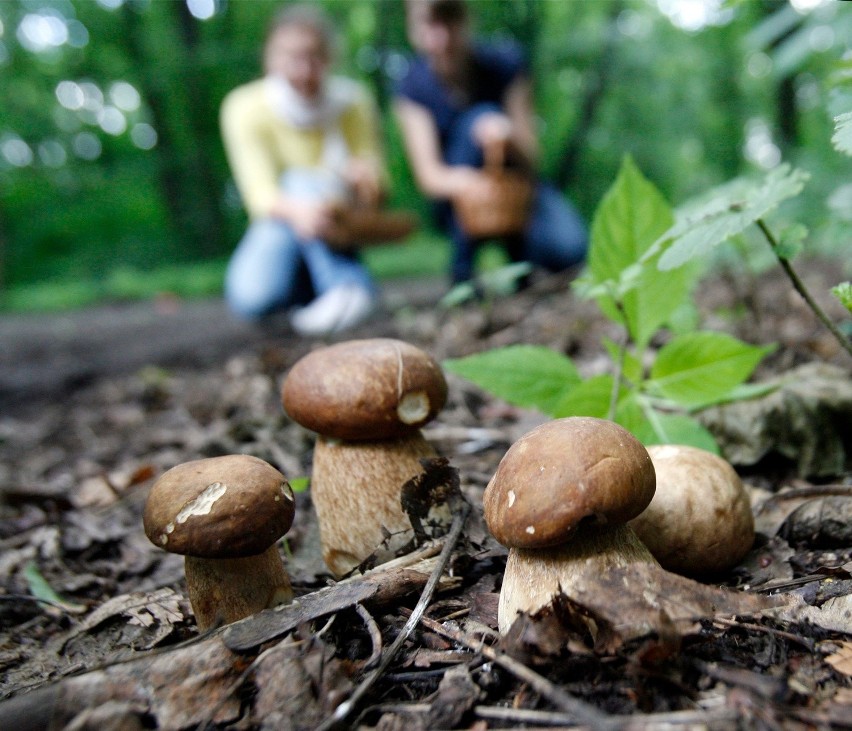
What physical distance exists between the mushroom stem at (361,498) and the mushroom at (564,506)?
0.50 meters

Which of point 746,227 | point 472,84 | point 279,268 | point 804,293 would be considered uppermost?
point 472,84

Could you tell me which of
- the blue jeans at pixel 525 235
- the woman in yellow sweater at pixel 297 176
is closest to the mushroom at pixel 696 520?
the woman in yellow sweater at pixel 297 176

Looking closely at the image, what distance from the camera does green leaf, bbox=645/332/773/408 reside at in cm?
183

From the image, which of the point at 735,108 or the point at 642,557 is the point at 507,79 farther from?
the point at 735,108

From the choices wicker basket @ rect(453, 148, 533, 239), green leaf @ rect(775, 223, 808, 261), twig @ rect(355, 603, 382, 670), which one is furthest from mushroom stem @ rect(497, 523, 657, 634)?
wicker basket @ rect(453, 148, 533, 239)

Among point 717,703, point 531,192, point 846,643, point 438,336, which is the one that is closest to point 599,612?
point 717,703

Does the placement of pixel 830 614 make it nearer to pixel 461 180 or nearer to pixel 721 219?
pixel 721 219

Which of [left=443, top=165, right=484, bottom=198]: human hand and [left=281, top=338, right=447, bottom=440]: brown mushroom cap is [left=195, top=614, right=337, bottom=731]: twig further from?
[left=443, top=165, right=484, bottom=198]: human hand

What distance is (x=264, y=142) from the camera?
6.93 metres

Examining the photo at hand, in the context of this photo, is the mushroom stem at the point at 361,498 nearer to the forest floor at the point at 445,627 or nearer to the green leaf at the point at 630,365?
the forest floor at the point at 445,627

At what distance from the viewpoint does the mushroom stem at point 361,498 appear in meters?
1.84

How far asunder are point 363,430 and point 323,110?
608 centimetres

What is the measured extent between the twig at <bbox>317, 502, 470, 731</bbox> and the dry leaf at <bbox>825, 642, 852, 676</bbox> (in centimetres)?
80

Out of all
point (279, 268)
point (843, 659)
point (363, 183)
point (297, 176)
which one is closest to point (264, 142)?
point (297, 176)
